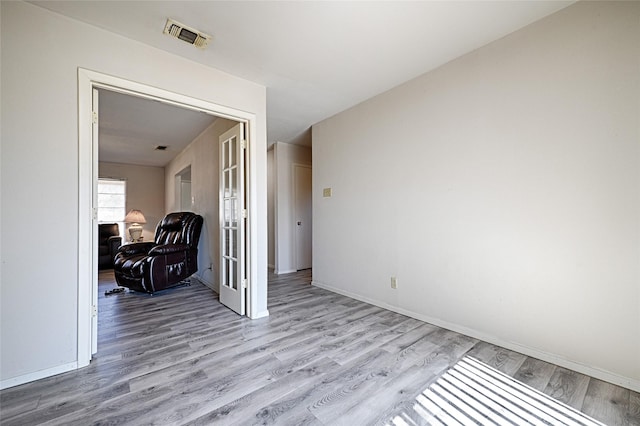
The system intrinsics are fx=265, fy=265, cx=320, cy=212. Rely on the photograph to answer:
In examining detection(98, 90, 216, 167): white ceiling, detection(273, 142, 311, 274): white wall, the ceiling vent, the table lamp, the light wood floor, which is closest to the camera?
the light wood floor

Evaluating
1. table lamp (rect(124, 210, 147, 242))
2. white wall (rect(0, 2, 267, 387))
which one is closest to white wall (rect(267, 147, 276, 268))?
white wall (rect(0, 2, 267, 387))

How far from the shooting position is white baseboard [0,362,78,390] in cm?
162

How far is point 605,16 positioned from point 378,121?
183 centimetres

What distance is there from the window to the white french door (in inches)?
200

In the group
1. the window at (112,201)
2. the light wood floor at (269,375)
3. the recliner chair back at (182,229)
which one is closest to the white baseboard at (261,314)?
the light wood floor at (269,375)


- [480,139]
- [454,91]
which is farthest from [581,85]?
[454,91]

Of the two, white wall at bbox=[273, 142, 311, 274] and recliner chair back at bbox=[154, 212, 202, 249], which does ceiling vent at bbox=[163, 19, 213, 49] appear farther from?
white wall at bbox=[273, 142, 311, 274]

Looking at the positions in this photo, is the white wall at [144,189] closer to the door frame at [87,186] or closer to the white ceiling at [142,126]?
the white ceiling at [142,126]

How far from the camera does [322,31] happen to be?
2021 mm

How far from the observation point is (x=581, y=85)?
1.76m

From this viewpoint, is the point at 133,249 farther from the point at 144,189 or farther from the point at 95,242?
the point at 144,189

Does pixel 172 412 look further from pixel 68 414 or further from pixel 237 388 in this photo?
pixel 68 414

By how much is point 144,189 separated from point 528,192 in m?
7.95

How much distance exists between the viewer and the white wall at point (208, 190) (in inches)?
151
